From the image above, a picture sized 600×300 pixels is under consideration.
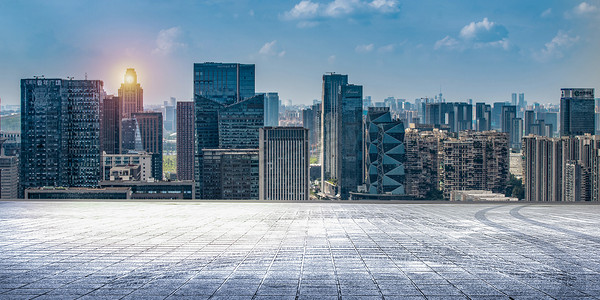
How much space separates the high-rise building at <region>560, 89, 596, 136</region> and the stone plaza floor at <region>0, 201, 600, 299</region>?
555 ft

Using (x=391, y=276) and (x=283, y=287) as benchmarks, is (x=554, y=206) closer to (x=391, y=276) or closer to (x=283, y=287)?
(x=391, y=276)

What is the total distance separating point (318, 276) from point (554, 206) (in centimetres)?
2052

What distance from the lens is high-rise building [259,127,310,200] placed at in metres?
148

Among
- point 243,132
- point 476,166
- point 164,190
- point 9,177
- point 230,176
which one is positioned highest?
point 243,132

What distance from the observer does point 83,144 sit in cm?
15775

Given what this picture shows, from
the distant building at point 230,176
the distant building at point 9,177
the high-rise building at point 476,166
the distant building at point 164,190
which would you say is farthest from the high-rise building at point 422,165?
the distant building at point 9,177

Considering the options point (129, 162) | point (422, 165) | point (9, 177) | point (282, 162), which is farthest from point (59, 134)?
point (422, 165)

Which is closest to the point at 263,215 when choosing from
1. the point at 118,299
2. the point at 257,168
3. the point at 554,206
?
the point at 118,299

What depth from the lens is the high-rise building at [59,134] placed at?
505 ft

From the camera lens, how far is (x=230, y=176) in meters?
147

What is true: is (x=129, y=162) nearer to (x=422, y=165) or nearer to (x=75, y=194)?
(x=75, y=194)

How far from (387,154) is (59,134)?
315 ft

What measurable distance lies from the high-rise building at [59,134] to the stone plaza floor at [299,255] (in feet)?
472

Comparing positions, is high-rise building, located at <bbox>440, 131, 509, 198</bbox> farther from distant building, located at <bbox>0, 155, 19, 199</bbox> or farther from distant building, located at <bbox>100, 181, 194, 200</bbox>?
distant building, located at <bbox>0, 155, 19, 199</bbox>
